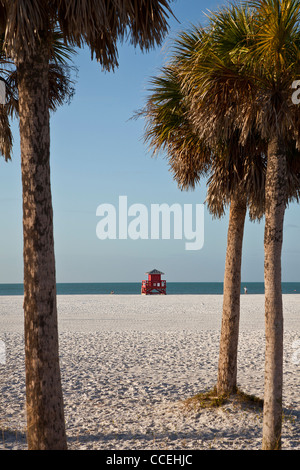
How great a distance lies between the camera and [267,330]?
237 inches

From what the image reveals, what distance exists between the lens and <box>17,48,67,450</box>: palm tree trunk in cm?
494

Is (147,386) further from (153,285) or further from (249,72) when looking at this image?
(153,285)

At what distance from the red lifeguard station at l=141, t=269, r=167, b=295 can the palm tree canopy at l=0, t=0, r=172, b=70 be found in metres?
44.2

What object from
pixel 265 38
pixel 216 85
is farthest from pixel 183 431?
pixel 265 38

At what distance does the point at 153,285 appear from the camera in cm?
5016

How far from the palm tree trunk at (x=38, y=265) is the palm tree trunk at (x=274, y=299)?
104 inches

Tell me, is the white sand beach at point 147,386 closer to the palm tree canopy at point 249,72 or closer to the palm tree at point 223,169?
the palm tree at point 223,169

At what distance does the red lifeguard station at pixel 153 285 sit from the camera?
49781 millimetres

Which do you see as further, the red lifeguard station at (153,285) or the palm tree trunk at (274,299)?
the red lifeguard station at (153,285)

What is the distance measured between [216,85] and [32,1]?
109 inches

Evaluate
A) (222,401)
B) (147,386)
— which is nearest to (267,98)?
(222,401)

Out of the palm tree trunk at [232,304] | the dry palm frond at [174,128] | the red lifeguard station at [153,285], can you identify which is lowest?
the red lifeguard station at [153,285]

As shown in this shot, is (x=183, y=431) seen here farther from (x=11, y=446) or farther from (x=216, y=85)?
(x=216, y=85)

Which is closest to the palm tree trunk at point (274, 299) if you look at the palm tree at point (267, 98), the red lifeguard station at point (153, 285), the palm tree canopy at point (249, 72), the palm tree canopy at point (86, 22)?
the palm tree at point (267, 98)
